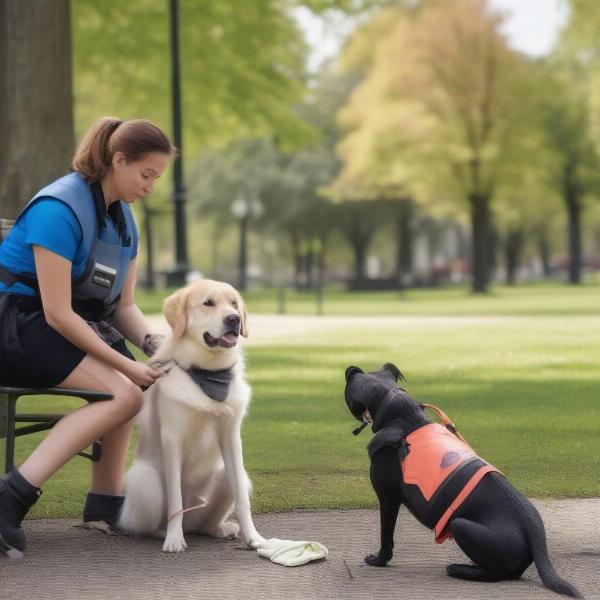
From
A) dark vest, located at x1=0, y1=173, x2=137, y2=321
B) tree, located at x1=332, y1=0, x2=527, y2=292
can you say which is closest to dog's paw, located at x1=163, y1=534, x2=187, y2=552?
dark vest, located at x1=0, y1=173, x2=137, y2=321

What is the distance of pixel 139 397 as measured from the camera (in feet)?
18.7

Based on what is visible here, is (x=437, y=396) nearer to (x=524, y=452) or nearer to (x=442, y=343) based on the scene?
(x=524, y=452)

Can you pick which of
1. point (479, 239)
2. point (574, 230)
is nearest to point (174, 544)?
point (479, 239)

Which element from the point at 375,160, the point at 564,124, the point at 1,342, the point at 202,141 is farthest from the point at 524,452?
the point at 564,124

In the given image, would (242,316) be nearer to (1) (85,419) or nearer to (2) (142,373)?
(2) (142,373)

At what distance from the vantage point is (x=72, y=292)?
573 centimetres

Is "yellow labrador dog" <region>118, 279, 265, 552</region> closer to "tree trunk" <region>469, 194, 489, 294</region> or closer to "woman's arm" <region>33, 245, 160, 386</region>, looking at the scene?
"woman's arm" <region>33, 245, 160, 386</region>

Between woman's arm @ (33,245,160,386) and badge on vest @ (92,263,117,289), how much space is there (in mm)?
224

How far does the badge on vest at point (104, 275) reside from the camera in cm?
570

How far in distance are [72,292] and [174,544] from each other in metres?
1.29

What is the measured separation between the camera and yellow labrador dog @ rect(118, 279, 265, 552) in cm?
545

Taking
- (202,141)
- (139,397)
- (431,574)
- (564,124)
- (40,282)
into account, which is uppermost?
(564,124)

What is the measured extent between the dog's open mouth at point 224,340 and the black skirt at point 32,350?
643 mm

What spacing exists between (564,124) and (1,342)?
164 feet
